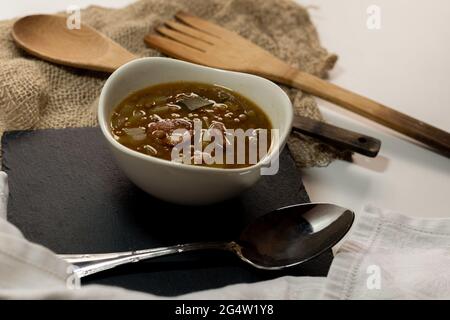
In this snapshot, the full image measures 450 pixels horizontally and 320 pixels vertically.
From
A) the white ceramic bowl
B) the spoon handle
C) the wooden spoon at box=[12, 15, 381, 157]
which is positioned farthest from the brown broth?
the wooden spoon at box=[12, 15, 381, 157]

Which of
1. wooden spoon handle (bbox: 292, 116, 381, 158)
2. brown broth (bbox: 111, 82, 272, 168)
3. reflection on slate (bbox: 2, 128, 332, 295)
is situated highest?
brown broth (bbox: 111, 82, 272, 168)

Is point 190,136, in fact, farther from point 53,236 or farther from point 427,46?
point 427,46

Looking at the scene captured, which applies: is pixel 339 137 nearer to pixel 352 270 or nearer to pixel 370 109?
pixel 370 109

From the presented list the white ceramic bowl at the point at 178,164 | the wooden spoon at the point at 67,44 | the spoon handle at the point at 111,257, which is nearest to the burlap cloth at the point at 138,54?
the wooden spoon at the point at 67,44

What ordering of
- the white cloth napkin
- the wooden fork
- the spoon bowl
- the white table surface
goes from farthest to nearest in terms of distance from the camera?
1. the wooden fork
2. the white table surface
3. the spoon bowl
4. the white cloth napkin

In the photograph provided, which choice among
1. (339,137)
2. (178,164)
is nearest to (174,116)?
(178,164)

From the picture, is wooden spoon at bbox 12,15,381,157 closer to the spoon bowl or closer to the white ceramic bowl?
the white ceramic bowl
